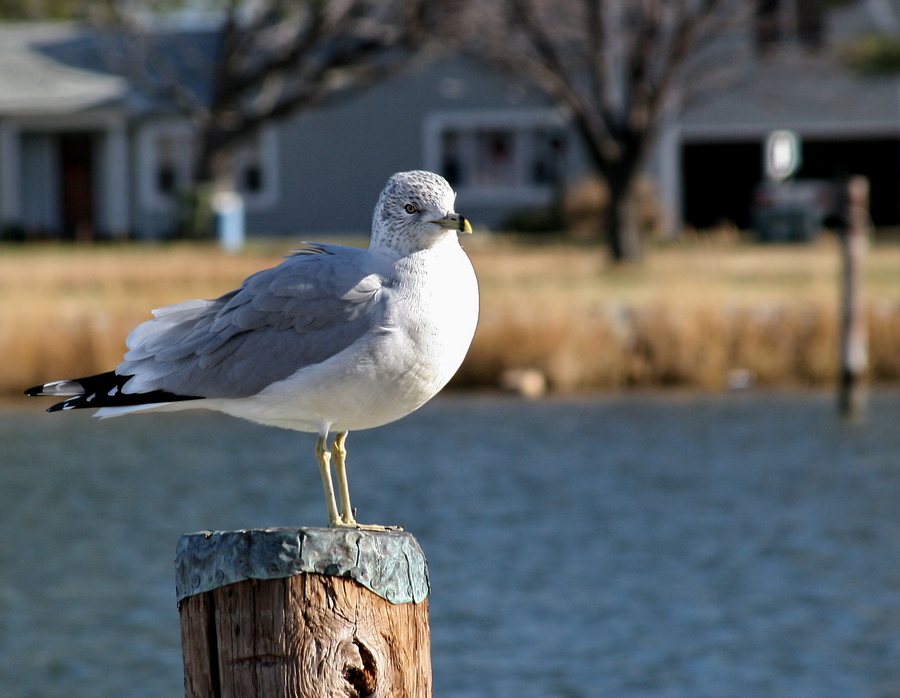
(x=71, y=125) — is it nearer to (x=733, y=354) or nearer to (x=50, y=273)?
(x=50, y=273)

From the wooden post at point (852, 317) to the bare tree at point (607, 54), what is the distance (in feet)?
22.1

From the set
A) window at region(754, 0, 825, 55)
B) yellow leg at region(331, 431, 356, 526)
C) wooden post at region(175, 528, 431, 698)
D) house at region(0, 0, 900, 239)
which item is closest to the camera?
wooden post at region(175, 528, 431, 698)

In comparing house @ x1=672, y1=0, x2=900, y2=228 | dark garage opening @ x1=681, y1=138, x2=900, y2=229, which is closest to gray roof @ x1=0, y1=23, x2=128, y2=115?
house @ x1=672, y1=0, x2=900, y2=228

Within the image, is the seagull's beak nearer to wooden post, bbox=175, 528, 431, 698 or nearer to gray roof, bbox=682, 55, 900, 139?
wooden post, bbox=175, 528, 431, 698

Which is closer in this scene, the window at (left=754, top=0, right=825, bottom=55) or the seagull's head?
the seagull's head

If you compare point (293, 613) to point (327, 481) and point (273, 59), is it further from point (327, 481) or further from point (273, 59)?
point (273, 59)

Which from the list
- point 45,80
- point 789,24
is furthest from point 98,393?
point 45,80

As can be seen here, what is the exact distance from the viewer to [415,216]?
3879 mm

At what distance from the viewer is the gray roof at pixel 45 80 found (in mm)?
33469

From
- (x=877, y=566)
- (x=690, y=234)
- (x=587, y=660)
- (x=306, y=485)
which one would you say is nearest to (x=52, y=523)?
(x=306, y=485)

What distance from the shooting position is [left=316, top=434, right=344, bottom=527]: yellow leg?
3.93 m

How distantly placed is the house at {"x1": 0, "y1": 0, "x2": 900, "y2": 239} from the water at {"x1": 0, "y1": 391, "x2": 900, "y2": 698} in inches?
688

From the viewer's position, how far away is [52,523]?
43.4ft

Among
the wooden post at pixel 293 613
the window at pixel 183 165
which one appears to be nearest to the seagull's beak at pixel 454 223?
the wooden post at pixel 293 613
